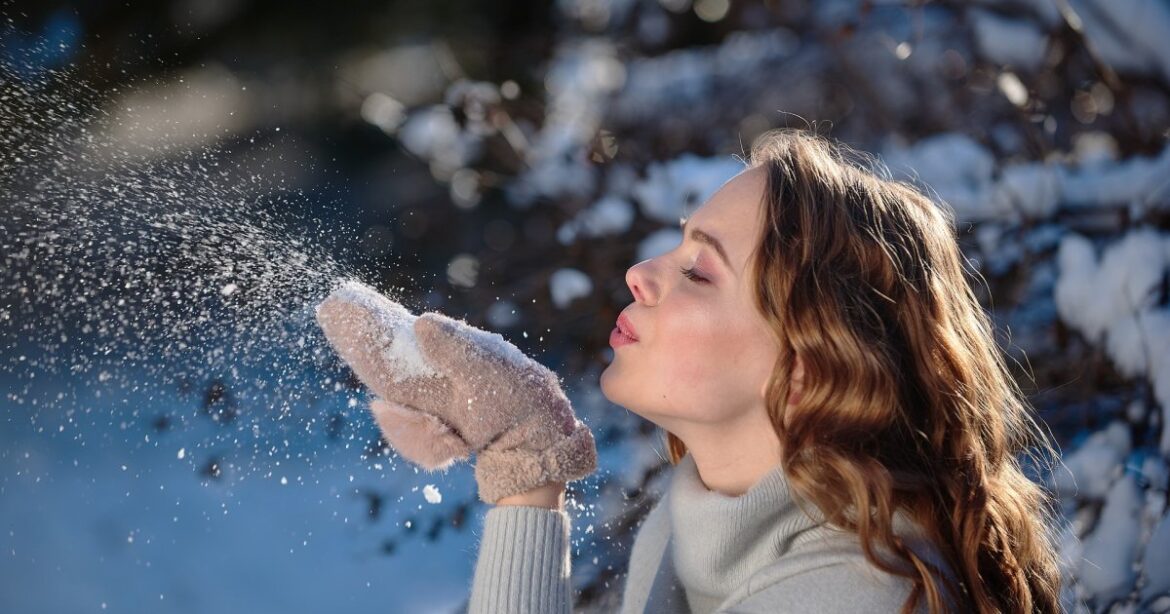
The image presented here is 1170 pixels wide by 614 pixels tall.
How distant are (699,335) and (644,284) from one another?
100 mm

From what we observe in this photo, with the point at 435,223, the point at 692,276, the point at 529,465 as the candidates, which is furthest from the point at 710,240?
the point at 435,223

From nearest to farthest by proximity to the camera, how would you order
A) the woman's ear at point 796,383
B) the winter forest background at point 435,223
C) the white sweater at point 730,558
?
the white sweater at point 730,558 → the woman's ear at point 796,383 → the winter forest background at point 435,223

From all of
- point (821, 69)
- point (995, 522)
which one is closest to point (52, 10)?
point (821, 69)

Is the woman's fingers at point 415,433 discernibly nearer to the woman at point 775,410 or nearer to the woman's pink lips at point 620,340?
the woman at point 775,410

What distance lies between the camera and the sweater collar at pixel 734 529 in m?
1.27

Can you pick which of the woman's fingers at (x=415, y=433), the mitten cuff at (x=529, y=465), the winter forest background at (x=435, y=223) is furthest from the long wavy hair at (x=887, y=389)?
the winter forest background at (x=435, y=223)

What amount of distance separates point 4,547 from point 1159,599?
2.51 m

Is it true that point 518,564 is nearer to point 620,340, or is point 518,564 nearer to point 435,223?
point 620,340

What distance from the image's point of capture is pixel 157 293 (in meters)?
1.93

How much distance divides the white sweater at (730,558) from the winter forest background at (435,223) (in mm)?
634

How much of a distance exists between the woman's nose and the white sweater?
270 millimetres

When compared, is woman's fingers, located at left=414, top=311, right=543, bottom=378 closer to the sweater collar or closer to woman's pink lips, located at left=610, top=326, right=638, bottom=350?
woman's pink lips, located at left=610, top=326, right=638, bottom=350

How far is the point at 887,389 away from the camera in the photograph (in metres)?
1.27

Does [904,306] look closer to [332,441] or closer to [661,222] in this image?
[661,222]
